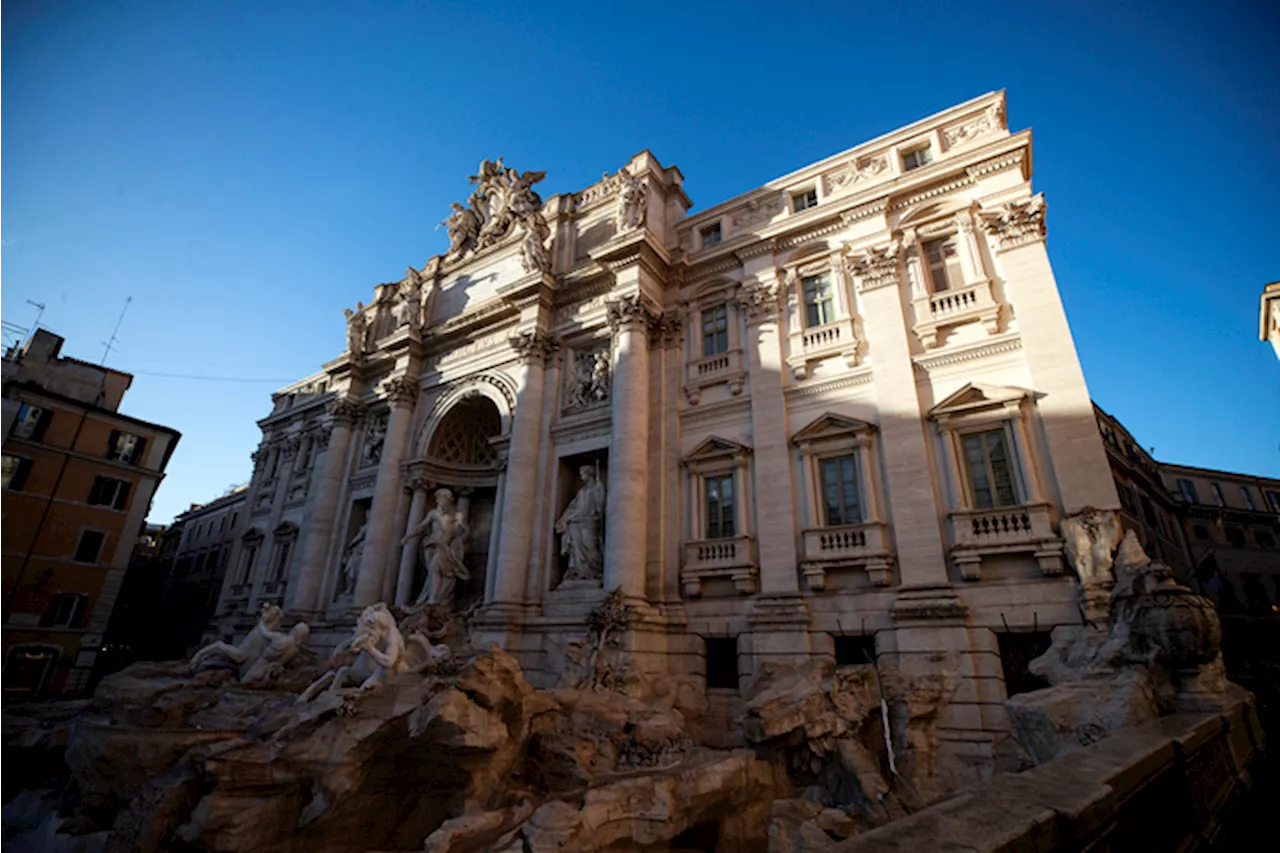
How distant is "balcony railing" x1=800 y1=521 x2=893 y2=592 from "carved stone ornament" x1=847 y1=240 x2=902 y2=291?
19.9 feet

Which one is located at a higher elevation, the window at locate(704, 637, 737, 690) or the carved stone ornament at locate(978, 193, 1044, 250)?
the carved stone ornament at locate(978, 193, 1044, 250)

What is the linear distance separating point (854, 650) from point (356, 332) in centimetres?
2266

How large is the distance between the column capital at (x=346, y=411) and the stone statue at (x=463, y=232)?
7232 mm

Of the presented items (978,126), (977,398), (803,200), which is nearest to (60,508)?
(803,200)

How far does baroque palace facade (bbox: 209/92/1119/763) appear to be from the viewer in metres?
11.5

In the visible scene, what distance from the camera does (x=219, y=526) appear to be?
3241cm

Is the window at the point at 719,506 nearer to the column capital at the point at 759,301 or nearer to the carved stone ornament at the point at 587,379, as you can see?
the carved stone ornament at the point at 587,379

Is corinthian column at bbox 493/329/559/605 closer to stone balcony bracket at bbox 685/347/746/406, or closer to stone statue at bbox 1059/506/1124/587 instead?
stone balcony bracket at bbox 685/347/746/406

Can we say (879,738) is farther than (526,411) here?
No

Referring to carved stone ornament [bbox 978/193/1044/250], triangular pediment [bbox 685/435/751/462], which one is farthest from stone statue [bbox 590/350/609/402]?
carved stone ornament [bbox 978/193/1044/250]

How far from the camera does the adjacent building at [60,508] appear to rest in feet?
73.0

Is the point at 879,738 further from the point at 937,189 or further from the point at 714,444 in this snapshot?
the point at 937,189

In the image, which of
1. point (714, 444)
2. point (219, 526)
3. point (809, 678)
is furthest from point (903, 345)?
point (219, 526)

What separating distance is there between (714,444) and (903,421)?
15.1 ft
